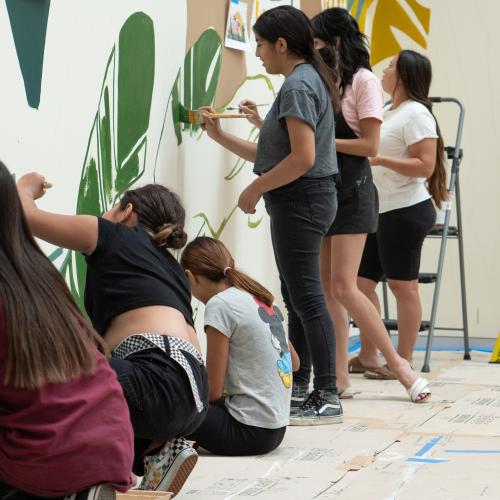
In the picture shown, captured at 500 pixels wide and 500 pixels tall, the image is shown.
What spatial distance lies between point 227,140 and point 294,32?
49cm

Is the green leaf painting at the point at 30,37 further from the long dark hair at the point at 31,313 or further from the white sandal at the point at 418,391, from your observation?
the white sandal at the point at 418,391

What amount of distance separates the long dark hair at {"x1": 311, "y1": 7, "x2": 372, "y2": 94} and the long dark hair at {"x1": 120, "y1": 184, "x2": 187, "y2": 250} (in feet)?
4.30

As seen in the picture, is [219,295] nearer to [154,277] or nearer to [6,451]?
[154,277]

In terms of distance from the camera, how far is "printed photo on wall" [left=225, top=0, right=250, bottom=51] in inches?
148

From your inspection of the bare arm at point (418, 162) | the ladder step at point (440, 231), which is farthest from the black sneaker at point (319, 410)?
the ladder step at point (440, 231)

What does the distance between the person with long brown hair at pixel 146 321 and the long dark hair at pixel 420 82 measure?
2.17 m

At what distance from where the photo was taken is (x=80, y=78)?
2686 mm

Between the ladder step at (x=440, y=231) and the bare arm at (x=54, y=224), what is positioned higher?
the bare arm at (x=54, y=224)

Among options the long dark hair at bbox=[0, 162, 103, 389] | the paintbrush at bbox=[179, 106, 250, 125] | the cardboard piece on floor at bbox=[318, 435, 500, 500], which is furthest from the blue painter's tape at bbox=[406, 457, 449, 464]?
the long dark hair at bbox=[0, 162, 103, 389]

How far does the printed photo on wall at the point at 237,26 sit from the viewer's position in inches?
148

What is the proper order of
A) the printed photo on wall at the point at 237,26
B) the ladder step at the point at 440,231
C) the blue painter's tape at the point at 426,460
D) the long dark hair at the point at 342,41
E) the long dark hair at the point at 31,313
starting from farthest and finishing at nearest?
1. the ladder step at the point at 440,231
2. the printed photo on wall at the point at 237,26
3. the long dark hair at the point at 342,41
4. the blue painter's tape at the point at 426,460
5. the long dark hair at the point at 31,313

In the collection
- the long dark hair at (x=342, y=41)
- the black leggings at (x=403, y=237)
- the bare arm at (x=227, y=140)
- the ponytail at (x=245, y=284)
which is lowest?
the black leggings at (x=403, y=237)

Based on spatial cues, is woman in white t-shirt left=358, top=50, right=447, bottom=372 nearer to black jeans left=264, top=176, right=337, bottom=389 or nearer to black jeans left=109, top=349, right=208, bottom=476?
black jeans left=264, top=176, right=337, bottom=389

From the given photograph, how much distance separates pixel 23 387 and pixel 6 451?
0.36 ft
